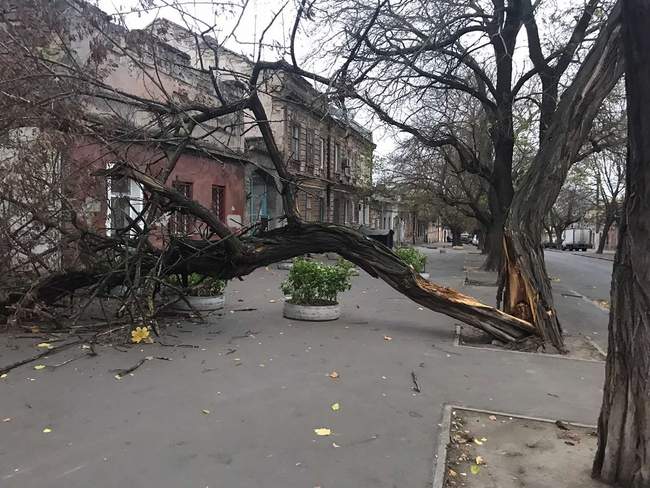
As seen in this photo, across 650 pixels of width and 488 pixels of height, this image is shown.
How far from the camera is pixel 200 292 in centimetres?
936

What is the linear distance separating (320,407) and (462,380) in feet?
5.91

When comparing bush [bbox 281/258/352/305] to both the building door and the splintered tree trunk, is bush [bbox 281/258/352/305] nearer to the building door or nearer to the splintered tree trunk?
the splintered tree trunk

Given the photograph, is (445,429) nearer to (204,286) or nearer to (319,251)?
(319,251)

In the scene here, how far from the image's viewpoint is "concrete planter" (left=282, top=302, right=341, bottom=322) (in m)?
8.55

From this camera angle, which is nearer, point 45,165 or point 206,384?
point 206,384

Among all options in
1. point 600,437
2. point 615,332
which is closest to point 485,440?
point 600,437

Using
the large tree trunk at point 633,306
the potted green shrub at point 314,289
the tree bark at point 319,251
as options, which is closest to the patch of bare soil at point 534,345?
the tree bark at point 319,251

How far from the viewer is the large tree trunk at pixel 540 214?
22.7 feet

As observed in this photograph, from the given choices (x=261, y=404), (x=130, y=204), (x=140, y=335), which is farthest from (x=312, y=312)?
(x=261, y=404)

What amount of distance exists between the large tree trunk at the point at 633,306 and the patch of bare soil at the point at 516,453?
311 millimetres

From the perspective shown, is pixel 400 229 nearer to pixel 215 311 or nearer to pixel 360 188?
pixel 360 188

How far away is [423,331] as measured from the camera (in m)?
8.05

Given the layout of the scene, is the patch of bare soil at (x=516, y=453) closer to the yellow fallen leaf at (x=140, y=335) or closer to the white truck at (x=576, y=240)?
the yellow fallen leaf at (x=140, y=335)

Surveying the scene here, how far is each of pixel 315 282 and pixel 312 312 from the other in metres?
0.50
